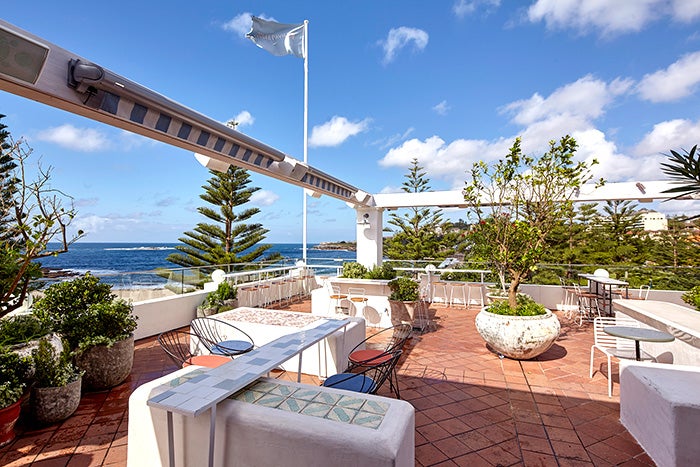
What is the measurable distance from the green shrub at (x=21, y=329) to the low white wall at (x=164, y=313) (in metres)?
1.80

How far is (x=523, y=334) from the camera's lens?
393 centimetres

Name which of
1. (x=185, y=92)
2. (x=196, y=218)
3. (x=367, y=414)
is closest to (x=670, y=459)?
(x=367, y=414)

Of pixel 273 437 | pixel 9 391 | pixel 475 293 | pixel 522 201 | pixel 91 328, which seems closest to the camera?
pixel 273 437

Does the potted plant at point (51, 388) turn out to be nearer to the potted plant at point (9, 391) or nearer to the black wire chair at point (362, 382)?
the potted plant at point (9, 391)

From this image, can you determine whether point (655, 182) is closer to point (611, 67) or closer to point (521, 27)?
point (611, 67)

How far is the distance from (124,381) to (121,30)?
20.7 feet

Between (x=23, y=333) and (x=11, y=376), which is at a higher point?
(x=23, y=333)

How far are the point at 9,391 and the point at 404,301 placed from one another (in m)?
4.39

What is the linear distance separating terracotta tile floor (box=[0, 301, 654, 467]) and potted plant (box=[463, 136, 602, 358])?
2.82 ft

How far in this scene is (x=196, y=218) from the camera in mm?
14586

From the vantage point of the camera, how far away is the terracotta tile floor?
2.27 m

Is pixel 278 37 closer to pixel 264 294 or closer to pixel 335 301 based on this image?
pixel 264 294

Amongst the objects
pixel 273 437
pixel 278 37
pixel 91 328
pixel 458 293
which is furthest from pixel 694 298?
pixel 278 37

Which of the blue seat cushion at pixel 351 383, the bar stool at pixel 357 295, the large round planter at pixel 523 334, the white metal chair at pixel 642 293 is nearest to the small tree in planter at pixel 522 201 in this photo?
the large round planter at pixel 523 334
